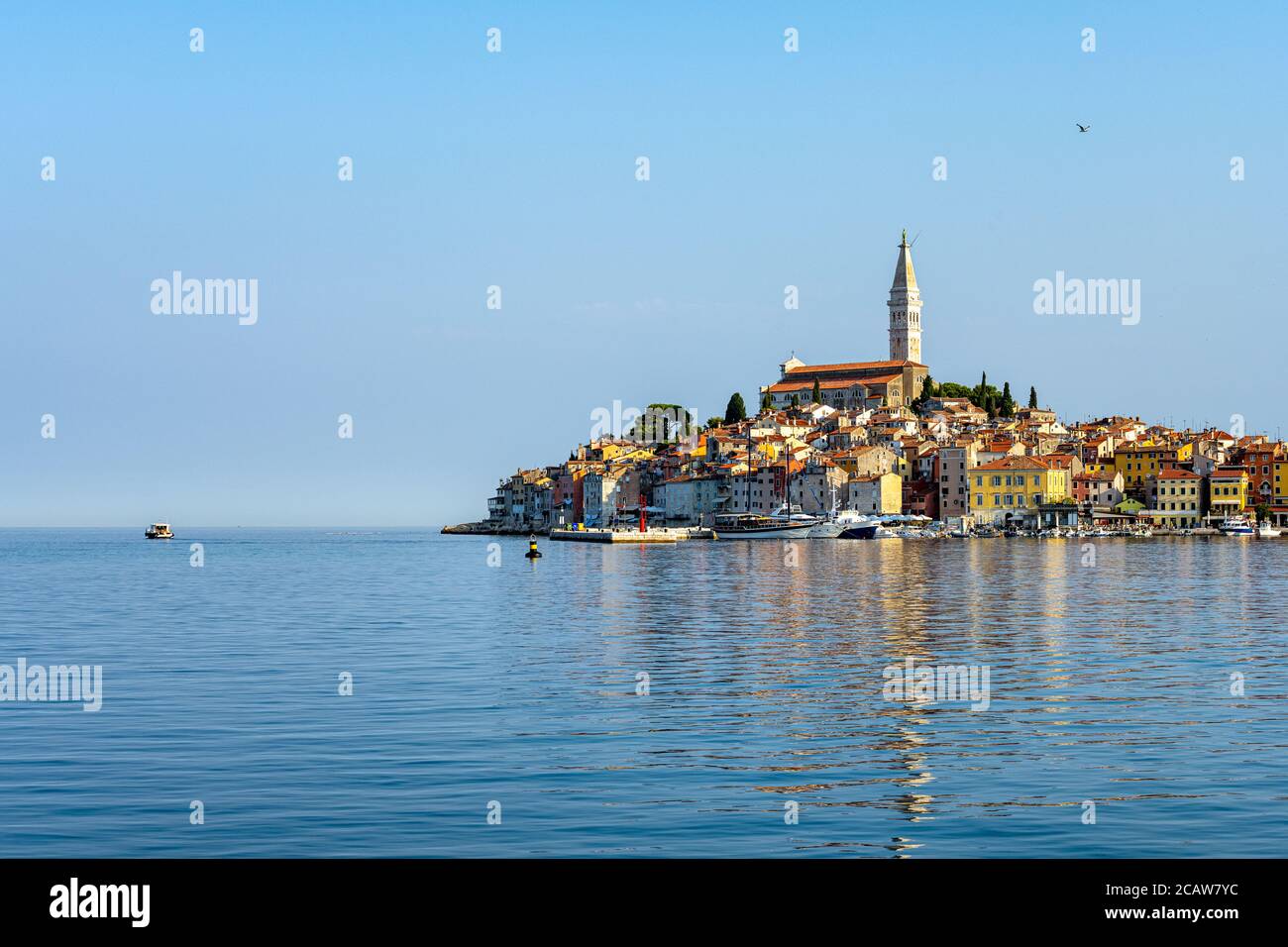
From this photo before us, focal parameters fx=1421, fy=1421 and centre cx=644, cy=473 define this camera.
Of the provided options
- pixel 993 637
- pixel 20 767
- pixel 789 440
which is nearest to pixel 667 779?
pixel 20 767

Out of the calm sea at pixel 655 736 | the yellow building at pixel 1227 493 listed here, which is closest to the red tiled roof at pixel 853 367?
the yellow building at pixel 1227 493

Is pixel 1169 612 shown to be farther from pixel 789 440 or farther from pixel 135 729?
pixel 789 440

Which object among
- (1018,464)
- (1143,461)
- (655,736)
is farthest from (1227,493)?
(655,736)

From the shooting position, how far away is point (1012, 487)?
439 ft

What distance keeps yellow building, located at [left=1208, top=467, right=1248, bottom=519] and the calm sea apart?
101543 millimetres

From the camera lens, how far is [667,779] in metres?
13.7

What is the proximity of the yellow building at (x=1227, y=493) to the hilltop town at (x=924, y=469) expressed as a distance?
13cm

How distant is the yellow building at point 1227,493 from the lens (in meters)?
134

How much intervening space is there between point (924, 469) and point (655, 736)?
128266mm

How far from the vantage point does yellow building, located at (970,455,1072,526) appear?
133m

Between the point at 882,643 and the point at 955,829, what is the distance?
17.1 metres
